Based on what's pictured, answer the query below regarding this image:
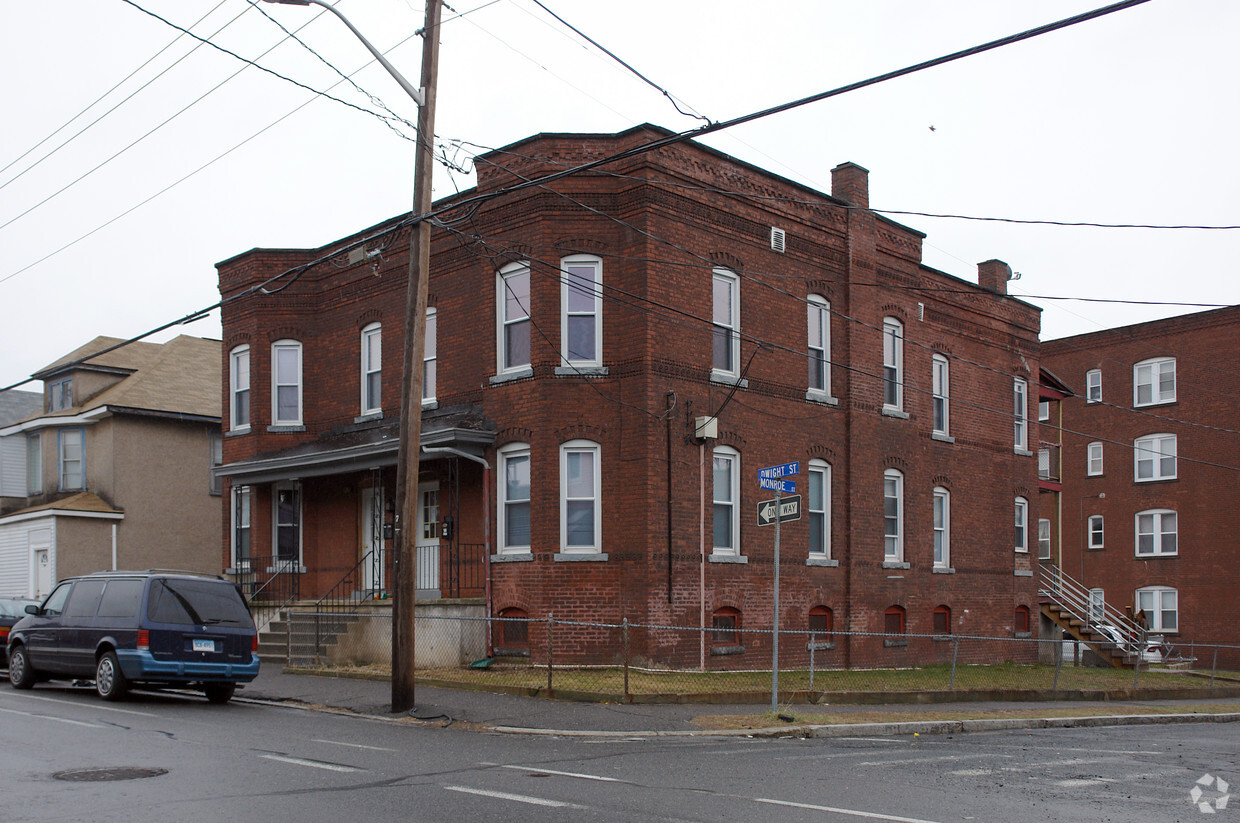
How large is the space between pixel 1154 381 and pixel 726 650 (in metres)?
28.9

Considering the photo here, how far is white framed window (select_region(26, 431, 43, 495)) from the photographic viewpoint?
109ft

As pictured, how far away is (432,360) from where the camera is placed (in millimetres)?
23406

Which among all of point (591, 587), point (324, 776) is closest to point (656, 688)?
point (591, 587)

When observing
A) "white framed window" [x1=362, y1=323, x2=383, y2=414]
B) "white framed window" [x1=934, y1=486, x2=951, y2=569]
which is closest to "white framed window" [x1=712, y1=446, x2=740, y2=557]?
"white framed window" [x1=362, y1=323, x2=383, y2=414]

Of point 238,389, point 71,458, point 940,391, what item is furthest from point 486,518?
point 71,458

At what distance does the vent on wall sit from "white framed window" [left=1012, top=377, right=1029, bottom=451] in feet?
35.6

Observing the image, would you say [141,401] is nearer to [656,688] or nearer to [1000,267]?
[656,688]

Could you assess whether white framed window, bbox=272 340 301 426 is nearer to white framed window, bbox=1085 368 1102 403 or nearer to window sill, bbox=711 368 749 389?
window sill, bbox=711 368 749 389

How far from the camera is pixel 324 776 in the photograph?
9.64 meters

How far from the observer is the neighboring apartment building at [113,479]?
102 ft

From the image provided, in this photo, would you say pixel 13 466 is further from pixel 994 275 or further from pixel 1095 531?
pixel 1095 531

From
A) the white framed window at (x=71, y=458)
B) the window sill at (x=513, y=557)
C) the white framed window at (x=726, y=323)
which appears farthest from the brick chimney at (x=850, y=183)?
the white framed window at (x=71, y=458)

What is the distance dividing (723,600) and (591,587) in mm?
2596

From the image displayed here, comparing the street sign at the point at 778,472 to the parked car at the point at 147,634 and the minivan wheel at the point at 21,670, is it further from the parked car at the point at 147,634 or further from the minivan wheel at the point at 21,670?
the minivan wheel at the point at 21,670
